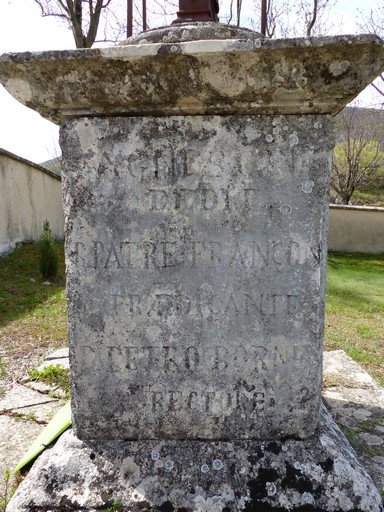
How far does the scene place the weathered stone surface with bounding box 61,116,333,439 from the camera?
1.67 metres

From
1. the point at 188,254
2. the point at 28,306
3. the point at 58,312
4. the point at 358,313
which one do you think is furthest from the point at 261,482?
the point at 358,313

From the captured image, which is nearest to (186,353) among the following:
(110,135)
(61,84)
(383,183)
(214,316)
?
(214,316)

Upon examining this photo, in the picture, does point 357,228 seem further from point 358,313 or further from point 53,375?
point 53,375

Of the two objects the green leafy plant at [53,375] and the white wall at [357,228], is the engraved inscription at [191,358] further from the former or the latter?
the white wall at [357,228]

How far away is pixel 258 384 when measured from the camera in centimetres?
179

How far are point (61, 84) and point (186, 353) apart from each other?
111cm

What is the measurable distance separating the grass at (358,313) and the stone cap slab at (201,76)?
262 cm

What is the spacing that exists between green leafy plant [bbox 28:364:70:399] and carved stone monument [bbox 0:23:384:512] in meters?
1.15

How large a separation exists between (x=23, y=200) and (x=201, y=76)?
29.5 ft

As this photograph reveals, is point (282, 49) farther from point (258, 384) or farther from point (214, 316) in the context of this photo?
point (258, 384)

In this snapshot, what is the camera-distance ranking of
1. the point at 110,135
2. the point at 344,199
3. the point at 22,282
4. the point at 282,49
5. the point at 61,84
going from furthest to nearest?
the point at 344,199, the point at 22,282, the point at 110,135, the point at 61,84, the point at 282,49

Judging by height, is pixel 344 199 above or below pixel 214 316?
below

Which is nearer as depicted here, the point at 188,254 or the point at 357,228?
the point at 188,254

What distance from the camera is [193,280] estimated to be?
1746 mm
